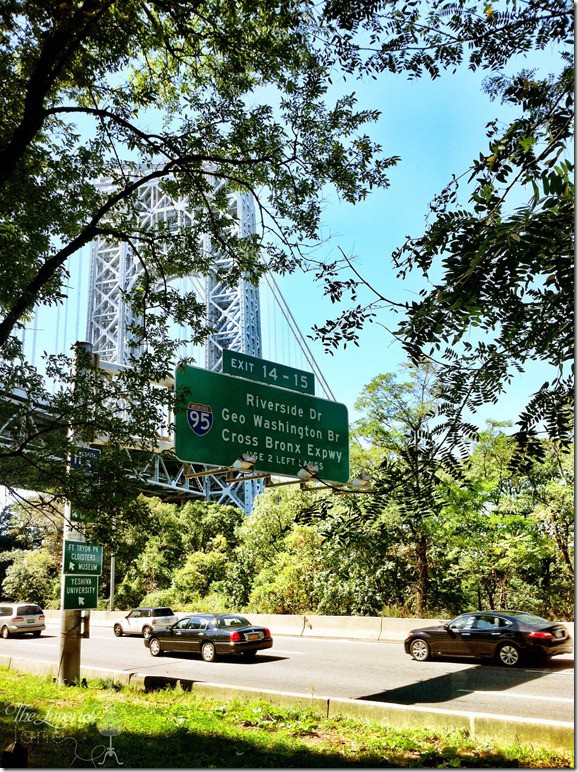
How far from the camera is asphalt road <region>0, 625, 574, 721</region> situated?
9977 millimetres

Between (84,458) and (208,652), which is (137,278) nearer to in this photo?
(84,458)

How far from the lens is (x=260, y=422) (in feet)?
37.1

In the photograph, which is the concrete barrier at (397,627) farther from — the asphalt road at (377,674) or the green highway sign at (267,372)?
the green highway sign at (267,372)

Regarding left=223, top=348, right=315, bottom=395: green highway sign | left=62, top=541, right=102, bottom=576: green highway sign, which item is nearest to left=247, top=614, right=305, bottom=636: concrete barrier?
left=62, top=541, right=102, bottom=576: green highway sign

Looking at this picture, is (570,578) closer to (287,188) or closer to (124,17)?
(287,188)

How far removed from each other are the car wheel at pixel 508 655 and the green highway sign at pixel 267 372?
6977mm

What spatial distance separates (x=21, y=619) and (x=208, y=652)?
44.1ft

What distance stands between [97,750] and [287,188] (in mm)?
7619

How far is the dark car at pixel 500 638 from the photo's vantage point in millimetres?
13336

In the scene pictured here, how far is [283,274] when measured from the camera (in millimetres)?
9734

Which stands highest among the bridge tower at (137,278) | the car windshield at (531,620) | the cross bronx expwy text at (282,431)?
the bridge tower at (137,278)

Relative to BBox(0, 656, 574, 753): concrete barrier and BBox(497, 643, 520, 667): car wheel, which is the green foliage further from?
BBox(497, 643, 520, 667): car wheel

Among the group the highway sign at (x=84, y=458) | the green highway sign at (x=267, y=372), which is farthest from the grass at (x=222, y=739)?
the green highway sign at (x=267, y=372)

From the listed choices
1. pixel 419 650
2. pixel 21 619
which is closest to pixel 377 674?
pixel 419 650
